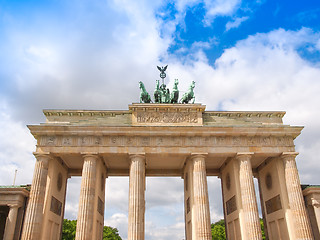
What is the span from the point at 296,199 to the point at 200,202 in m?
9.51

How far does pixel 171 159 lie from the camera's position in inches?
1293

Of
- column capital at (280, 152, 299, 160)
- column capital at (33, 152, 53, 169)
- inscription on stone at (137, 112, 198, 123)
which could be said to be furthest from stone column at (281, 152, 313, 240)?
column capital at (33, 152, 53, 169)

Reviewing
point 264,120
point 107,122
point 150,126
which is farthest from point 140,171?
point 264,120

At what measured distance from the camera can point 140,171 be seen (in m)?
28.8

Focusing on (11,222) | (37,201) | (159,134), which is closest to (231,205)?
(159,134)

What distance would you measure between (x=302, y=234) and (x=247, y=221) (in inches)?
202

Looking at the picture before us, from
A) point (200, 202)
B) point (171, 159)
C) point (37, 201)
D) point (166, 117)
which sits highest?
point (166, 117)

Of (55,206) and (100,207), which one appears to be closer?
(55,206)

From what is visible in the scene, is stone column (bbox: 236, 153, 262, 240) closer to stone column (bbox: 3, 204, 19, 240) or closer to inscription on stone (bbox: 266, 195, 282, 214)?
inscription on stone (bbox: 266, 195, 282, 214)

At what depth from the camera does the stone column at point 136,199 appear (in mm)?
26359

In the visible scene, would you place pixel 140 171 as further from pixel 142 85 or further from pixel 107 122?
pixel 142 85

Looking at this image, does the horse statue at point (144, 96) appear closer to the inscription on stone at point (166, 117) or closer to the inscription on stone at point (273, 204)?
the inscription on stone at point (166, 117)

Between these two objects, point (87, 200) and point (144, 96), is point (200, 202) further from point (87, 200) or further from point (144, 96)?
point (144, 96)

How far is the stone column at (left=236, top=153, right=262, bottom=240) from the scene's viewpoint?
2719cm
